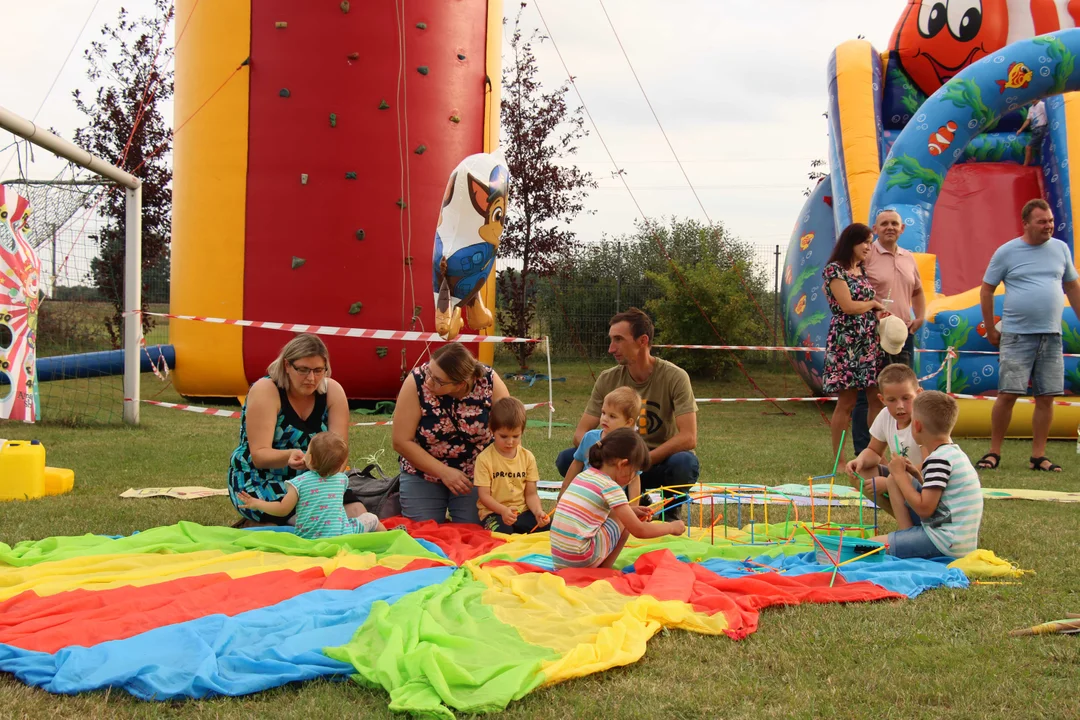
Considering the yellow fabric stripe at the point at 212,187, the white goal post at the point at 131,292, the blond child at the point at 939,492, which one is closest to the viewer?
the blond child at the point at 939,492

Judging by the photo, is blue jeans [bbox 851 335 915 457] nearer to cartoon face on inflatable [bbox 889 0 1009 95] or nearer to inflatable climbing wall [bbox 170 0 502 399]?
inflatable climbing wall [bbox 170 0 502 399]

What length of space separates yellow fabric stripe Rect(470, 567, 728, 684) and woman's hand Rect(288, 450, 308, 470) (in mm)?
1208

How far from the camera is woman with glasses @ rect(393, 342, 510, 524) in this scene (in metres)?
4.77

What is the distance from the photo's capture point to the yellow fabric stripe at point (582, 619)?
2.70 m

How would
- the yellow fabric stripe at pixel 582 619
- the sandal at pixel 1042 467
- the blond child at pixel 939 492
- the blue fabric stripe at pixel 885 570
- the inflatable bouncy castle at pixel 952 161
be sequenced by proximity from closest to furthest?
1. the yellow fabric stripe at pixel 582 619
2. the blue fabric stripe at pixel 885 570
3. the blond child at pixel 939 492
4. the sandal at pixel 1042 467
5. the inflatable bouncy castle at pixel 952 161

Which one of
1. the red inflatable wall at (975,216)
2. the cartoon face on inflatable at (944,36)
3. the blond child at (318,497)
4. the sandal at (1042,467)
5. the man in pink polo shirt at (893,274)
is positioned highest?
the cartoon face on inflatable at (944,36)

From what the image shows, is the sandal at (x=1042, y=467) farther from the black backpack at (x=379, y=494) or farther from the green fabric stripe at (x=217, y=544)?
the green fabric stripe at (x=217, y=544)

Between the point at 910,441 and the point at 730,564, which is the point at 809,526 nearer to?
the point at 910,441

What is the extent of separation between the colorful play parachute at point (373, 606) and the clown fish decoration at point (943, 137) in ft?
21.1

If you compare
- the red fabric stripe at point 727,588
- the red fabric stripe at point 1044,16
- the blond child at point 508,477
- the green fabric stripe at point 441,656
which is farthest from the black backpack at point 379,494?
the red fabric stripe at point 1044,16

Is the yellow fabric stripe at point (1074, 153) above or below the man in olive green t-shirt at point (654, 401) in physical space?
above

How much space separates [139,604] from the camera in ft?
10.4

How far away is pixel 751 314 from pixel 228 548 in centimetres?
1283

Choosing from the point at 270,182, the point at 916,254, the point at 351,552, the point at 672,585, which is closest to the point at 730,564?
the point at 672,585
